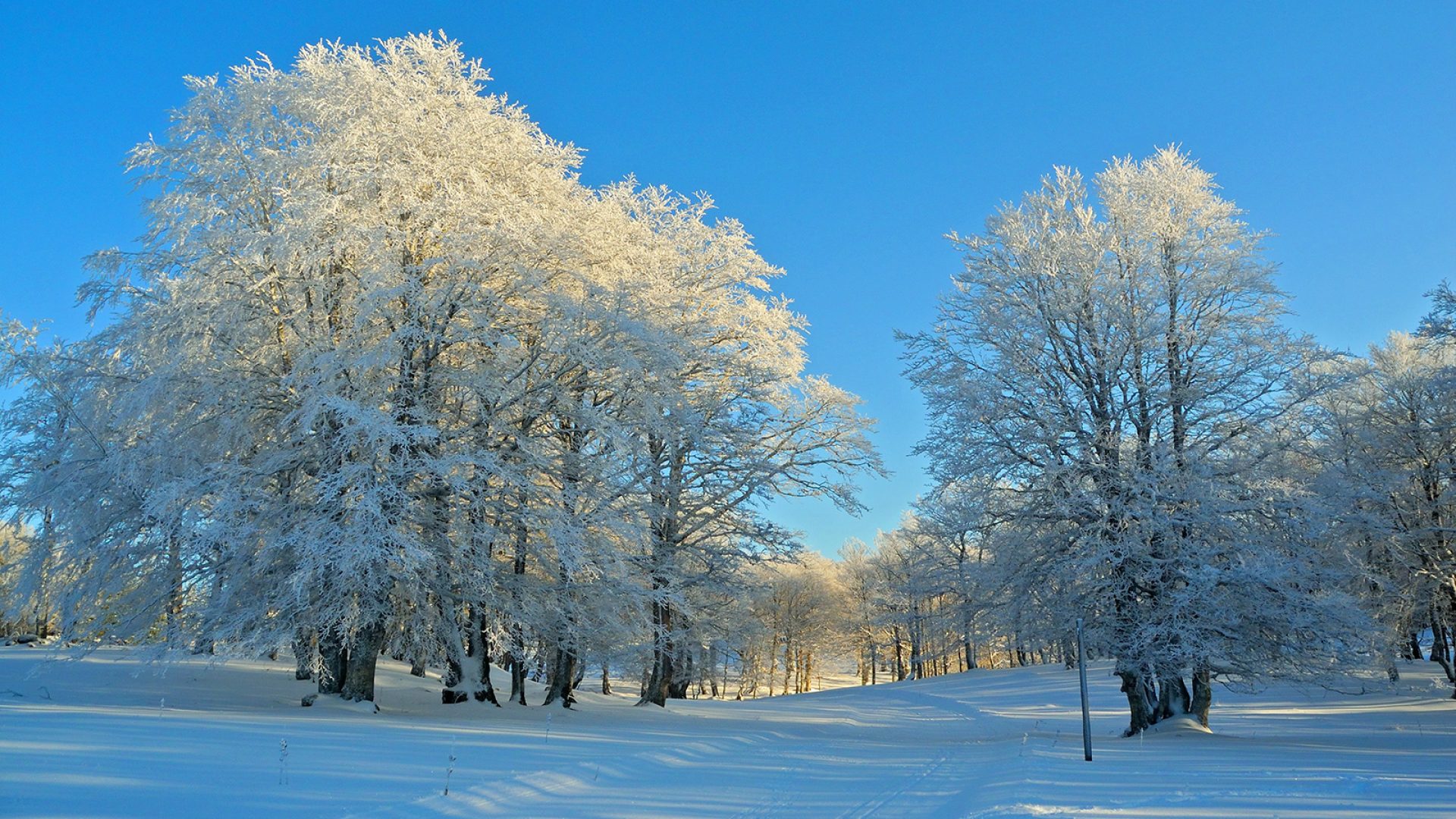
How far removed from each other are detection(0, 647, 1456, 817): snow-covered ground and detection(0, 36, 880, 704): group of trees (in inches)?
78.2

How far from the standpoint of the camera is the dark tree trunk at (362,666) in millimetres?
16625

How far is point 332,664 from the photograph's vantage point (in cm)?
1827

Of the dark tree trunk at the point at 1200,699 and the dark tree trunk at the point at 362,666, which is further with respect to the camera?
the dark tree trunk at the point at 1200,699

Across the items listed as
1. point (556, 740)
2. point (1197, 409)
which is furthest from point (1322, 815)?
point (1197, 409)

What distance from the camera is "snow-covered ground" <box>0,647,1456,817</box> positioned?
306 inches

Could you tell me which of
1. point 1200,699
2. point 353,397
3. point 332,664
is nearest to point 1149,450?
point 1200,699

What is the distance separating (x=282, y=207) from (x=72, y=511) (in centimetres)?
688

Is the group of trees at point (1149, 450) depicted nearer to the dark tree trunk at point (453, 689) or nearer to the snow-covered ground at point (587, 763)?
the snow-covered ground at point (587, 763)

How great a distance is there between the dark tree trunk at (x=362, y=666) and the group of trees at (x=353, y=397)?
7 cm

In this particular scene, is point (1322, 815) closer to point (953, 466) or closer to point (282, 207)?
point (953, 466)

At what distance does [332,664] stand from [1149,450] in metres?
16.8

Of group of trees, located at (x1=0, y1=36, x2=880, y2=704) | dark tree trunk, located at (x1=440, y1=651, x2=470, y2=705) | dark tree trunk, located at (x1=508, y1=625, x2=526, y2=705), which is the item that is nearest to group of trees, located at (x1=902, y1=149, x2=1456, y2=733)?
group of trees, located at (x1=0, y1=36, x2=880, y2=704)

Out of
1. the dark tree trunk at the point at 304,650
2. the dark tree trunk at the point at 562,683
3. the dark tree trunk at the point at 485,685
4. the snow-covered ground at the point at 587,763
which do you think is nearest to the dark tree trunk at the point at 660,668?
the dark tree trunk at the point at 562,683

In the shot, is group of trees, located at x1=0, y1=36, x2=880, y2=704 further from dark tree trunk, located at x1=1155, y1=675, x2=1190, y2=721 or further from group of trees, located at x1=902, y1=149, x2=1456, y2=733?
dark tree trunk, located at x1=1155, y1=675, x2=1190, y2=721
